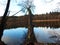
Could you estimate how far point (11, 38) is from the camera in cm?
474

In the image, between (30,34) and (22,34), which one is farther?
(22,34)

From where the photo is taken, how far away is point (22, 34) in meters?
4.50

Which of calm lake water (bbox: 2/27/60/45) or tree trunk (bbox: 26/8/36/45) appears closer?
tree trunk (bbox: 26/8/36/45)

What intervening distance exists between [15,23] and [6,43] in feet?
2.18

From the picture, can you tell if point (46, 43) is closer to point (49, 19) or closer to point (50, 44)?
point (50, 44)

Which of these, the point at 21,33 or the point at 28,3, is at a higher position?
the point at 28,3

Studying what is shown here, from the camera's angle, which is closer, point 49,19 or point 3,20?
point 3,20

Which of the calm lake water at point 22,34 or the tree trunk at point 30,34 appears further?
the calm lake water at point 22,34

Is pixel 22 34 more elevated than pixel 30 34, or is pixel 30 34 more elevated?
pixel 30 34

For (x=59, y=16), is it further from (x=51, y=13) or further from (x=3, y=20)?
(x=3, y=20)

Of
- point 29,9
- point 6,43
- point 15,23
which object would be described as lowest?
point 6,43

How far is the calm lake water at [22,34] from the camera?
455 centimetres

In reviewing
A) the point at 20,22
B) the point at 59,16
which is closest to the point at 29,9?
the point at 20,22

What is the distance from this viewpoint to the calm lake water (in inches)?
179
